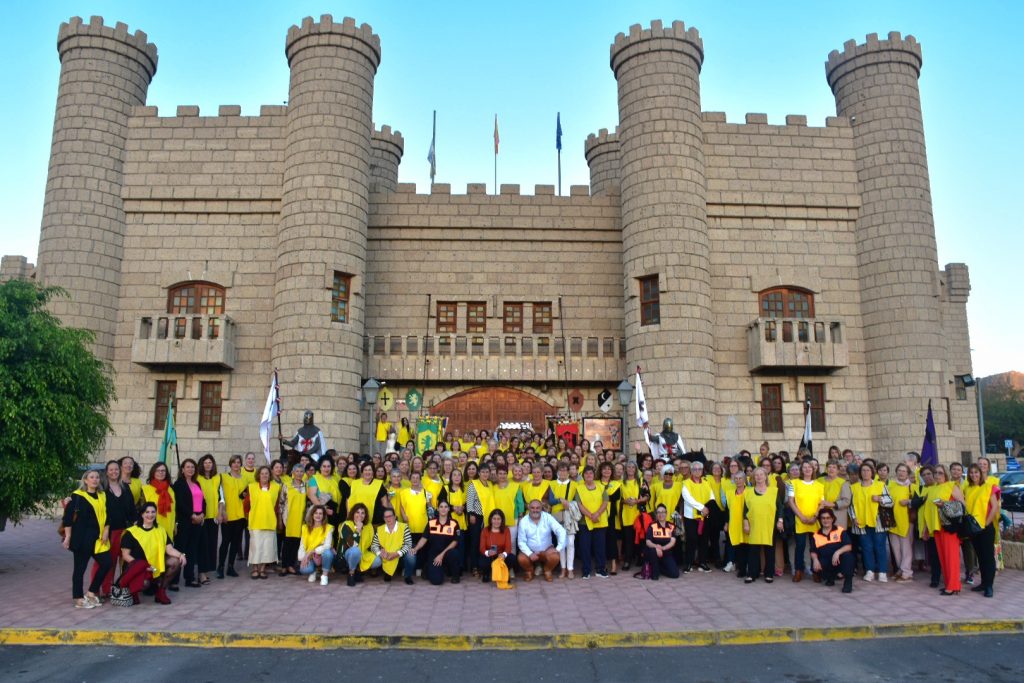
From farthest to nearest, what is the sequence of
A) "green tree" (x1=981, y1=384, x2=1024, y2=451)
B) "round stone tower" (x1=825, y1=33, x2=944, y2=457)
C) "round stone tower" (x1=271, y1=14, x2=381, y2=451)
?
"green tree" (x1=981, y1=384, x2=1024, y2=451)
"round stone tower" (x1=825, y1=33, x2=944, y2=457)
"round stone tower" (x1=271, y1=14, x2=381, y2=451)

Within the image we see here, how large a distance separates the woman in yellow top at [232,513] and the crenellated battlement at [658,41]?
17181 millimetres

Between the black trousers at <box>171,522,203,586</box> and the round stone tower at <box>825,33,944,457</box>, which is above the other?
the round stone tower at <box>825,33,944,457</box>

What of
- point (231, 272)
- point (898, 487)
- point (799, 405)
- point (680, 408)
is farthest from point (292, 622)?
point (799, 405)

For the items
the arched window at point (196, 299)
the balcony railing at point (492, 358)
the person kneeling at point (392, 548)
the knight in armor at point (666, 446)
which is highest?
the arched window at point (196, 299)

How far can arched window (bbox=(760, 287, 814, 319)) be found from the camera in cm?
2194

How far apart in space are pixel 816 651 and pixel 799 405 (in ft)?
49.3

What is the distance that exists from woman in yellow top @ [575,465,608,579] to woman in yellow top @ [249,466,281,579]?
14.5 feet

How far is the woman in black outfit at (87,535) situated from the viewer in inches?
343

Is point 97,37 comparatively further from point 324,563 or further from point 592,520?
point 592,520

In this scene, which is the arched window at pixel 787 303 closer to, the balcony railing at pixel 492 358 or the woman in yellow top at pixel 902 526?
the balcony railing at pixel 492 358

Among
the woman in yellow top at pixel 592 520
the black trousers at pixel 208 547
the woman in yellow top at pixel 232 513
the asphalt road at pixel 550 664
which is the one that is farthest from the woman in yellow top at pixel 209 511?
the woman in yellow top at pixel 592 520

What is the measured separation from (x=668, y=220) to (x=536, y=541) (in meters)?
12.7

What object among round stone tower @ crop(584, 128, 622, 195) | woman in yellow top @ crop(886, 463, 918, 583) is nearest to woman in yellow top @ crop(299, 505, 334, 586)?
woman in yellow top @ crop(886, 463, 918, 583)

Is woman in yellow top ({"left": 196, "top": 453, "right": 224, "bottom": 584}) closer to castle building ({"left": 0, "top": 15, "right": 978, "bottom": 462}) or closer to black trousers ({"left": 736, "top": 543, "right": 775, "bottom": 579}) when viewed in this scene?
black trousers ({"left": 736, "top": 543, "right": 775, "bottom": 579})
